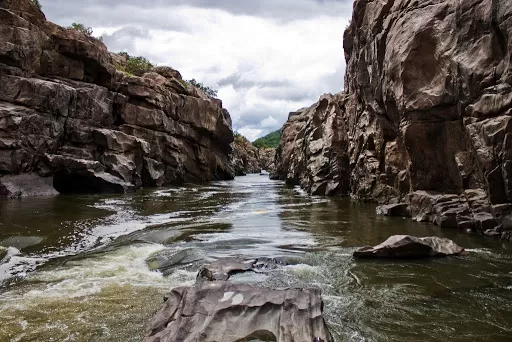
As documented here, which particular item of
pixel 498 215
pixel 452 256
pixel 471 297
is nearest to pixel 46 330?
pixel 471 297

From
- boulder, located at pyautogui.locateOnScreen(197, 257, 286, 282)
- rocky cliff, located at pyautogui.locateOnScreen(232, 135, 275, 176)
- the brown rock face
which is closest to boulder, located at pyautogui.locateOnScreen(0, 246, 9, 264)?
boulder, located at pyautogui.locateOnScreen(197, 257, 286, 282)

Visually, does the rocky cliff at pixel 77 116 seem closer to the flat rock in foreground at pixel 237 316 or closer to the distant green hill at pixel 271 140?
the flat rock in foreground at pixel 237 316

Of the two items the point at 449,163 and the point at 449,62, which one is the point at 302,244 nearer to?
the point at 449,163

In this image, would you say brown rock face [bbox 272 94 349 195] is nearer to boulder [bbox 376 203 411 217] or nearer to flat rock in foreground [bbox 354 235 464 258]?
boulder [bbox 376 203 411 217]

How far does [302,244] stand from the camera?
35.9 ft

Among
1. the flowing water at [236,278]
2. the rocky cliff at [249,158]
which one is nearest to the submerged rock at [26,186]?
the flowing water at [236,278]

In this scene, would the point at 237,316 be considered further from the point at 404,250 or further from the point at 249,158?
the point at 249,158

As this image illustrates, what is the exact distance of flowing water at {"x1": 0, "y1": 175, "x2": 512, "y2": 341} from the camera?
18.0 ft

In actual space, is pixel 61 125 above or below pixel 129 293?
above

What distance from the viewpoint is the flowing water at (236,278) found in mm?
5473

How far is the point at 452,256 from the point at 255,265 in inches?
178

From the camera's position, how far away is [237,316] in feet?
16.3

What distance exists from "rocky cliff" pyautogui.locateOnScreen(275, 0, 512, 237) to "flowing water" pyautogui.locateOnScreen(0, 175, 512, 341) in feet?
5.21

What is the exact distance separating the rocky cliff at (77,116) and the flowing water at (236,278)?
9615mm
